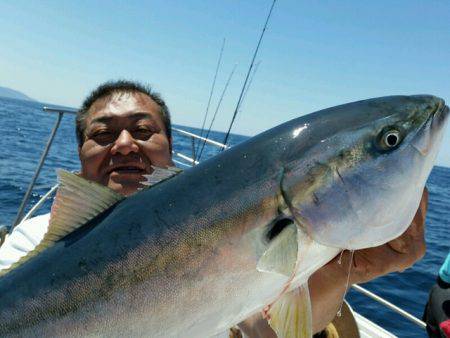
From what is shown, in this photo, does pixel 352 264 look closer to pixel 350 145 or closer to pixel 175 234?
pixel 350 145

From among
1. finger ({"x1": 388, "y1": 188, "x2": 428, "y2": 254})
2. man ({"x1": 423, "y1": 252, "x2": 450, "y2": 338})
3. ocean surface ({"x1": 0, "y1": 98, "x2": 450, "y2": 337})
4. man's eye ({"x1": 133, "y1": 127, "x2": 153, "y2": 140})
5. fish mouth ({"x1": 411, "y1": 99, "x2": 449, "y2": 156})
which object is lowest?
ocean surface ({"x1": 0, "y1": 98, "x2": 450, "y2": 337})

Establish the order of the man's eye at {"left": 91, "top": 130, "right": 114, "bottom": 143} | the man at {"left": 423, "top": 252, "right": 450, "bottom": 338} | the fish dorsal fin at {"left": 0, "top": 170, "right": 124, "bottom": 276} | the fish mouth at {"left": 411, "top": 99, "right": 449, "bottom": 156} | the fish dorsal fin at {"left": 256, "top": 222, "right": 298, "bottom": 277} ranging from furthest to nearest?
the man at {"left": 423, "top": 252, "right": 450, "bottom": 338}
the man's eye at {"left": 91, "top": 130, "right": 114, "bottom": 143}
the fish dorsal fin at {"left": 0, "top": 170, "right": 124, "bottom": 276}
the fish mouth at {"left": 411, "top": 99, "right": 449, "bottom": 156}
the fish dorsal fin at {"left": 256, "top": 222, "right": 298, "bottom": 277}

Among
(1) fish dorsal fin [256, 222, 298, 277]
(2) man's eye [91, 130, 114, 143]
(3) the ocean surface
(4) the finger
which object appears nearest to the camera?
(1) fish dorsal fin [256, 222, 298, 277]

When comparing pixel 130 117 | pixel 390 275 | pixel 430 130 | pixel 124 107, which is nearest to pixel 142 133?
pixel 130 117

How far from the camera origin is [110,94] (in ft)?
13.0

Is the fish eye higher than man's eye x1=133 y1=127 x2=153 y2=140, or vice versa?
the fish eye

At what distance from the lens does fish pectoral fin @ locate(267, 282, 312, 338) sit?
202 centimetres

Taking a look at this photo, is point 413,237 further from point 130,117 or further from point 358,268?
point 130,117

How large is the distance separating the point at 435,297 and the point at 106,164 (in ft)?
12.1

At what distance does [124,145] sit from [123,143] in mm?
18

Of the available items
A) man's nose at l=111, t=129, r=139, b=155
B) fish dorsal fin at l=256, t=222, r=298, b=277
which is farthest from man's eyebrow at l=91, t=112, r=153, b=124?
fish dorsal fin at l=256, t=222, r=298, b=277

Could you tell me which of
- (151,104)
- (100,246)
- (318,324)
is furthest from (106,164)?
(318,324)

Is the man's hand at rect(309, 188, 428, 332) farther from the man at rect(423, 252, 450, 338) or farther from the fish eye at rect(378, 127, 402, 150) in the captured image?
the man at rect(423, 252, 450, 338)

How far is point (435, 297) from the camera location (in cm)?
462
